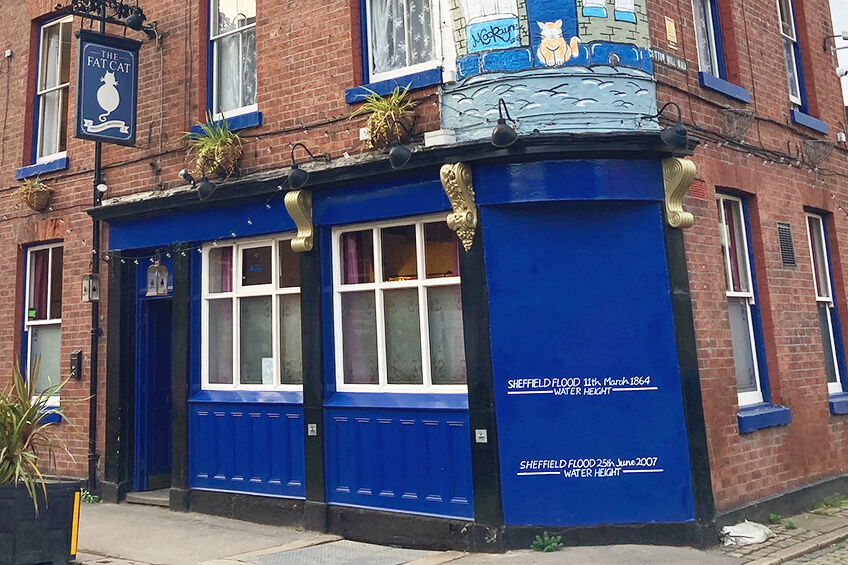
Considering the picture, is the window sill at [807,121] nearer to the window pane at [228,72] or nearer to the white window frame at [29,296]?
the window pane at [228,72]

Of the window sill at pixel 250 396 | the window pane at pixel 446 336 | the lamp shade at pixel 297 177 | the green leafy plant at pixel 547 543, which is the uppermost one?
the lamp shade at pixel 297 177

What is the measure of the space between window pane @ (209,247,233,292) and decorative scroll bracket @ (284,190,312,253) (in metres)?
1.36

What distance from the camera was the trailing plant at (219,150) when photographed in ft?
28.1

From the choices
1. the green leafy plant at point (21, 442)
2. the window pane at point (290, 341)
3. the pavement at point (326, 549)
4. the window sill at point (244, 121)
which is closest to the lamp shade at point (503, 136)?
the window pane at point (290, 341)

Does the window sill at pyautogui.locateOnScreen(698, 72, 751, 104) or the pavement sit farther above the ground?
the window sill at pyautogui.locateOnScreen(698, 72, 751, 104)

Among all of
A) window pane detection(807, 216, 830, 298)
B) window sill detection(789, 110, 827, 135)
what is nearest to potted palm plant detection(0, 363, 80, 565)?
window pane detection(807, 216, 830, 298)

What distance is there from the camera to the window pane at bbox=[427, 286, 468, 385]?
732 centimetres

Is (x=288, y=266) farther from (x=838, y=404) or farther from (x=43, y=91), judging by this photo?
(x=838, y=404)

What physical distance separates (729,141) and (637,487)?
399 centimetres

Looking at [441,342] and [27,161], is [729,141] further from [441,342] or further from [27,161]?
[27,161]

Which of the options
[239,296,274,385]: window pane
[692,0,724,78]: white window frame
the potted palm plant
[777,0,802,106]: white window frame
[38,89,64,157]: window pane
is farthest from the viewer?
[38,89,64,157]: window pane

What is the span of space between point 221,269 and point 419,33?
3605 mm

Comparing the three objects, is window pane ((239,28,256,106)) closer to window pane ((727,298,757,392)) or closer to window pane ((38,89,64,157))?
window pane ((38,89,64,157))

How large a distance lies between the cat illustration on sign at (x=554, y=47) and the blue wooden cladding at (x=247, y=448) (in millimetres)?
4364
